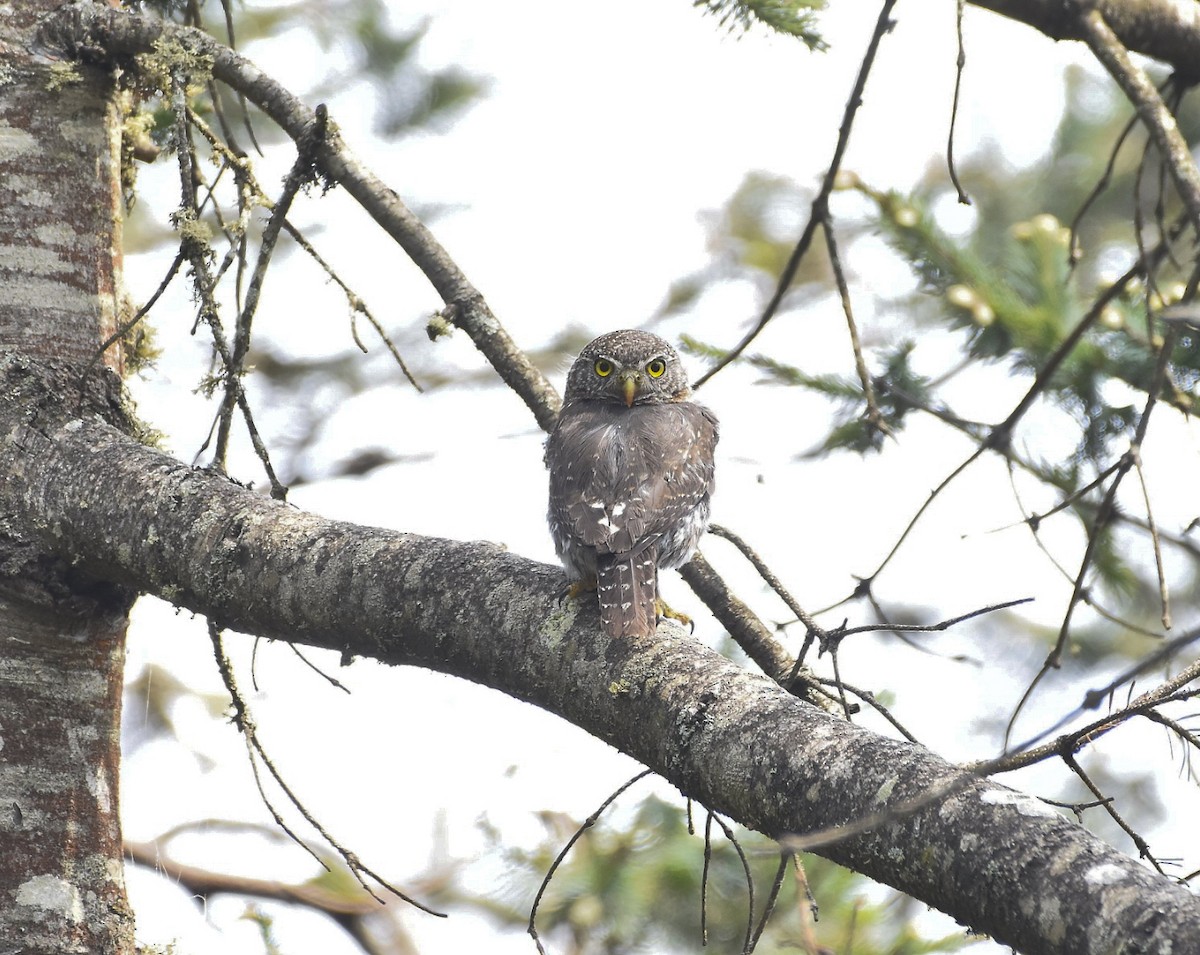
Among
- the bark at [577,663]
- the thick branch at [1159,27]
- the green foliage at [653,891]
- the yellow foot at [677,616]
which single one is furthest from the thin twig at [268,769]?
the thick branch at [1159,27]

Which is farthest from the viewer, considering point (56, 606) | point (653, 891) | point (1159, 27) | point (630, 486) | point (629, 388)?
point (653, 891)

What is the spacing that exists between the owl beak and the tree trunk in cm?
209

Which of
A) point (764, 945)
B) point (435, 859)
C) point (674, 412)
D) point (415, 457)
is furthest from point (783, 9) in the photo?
point (415, 457)

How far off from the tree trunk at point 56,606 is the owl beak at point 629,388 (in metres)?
2.09

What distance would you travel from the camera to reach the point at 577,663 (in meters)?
2.35

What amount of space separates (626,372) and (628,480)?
117cm

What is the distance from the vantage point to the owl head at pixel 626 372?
493 centimetres

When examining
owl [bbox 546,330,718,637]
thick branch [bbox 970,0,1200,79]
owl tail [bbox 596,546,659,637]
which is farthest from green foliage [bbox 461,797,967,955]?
thick branch [bbox 970,0,1200,79]

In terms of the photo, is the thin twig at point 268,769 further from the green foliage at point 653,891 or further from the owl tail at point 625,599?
the green foliage at point 653,891

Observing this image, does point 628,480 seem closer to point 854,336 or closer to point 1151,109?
point 854,336

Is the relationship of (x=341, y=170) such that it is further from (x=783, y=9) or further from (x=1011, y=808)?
(x=1011, y=808)

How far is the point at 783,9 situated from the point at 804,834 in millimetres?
2402

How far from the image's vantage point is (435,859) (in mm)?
6078

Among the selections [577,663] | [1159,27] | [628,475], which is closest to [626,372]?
[628,475]
